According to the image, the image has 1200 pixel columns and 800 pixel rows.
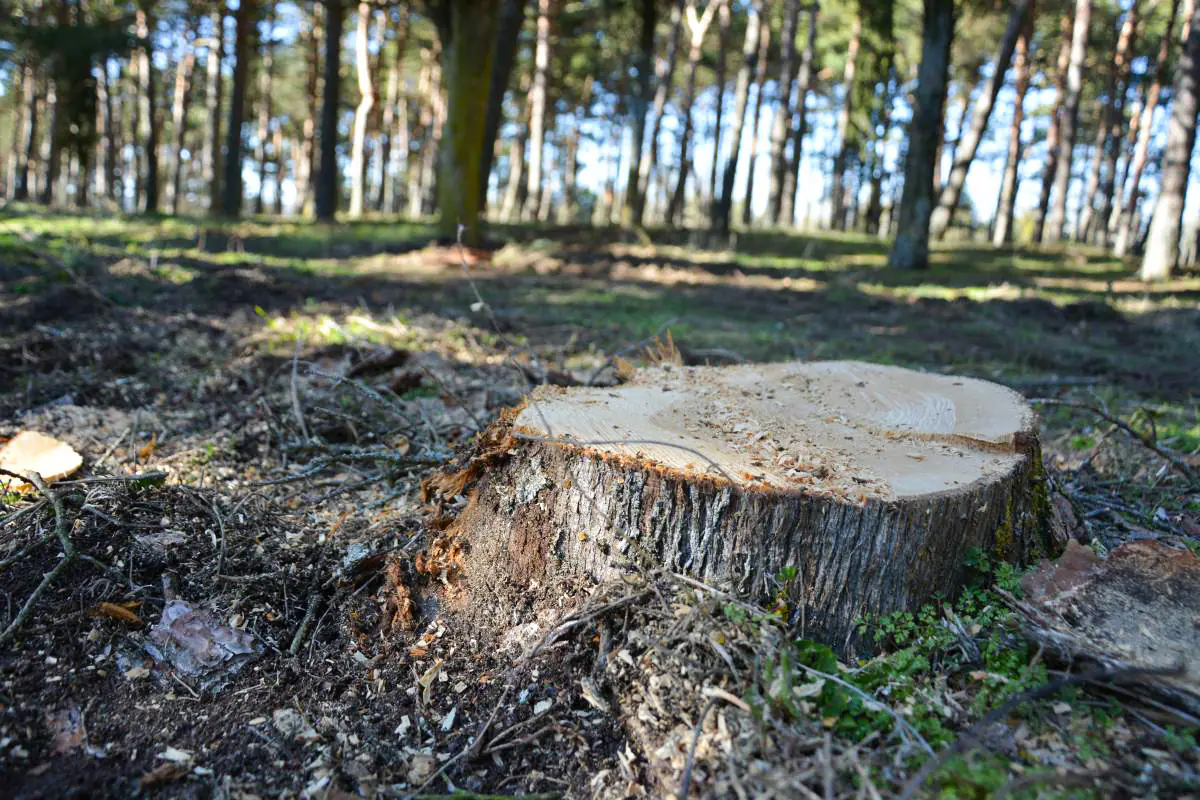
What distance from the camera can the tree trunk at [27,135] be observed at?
21.1m

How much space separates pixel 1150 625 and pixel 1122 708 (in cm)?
30

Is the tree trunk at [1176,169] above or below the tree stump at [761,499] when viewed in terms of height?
above

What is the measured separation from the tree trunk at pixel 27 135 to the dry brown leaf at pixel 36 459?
879 inches

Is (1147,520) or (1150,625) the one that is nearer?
(1150,625)

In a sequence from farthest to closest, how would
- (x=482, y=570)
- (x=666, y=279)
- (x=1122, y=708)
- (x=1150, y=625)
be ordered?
(x=666, y=279), (x=482, y=570), (x=1150, y=625), (x=1122, y=708)

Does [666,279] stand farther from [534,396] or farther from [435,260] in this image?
[534,396]

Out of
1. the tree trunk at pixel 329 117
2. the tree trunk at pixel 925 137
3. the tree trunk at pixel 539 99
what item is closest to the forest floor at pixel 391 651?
the tree trunk at pixel 925 137

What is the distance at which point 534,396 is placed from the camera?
8.27 ft

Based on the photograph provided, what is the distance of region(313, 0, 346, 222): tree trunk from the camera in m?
14.7

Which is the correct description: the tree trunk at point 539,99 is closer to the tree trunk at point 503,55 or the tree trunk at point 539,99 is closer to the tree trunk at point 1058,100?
the tree trunk at point 503,55

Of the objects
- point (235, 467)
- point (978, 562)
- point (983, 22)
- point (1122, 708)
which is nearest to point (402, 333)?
point (235, 467)

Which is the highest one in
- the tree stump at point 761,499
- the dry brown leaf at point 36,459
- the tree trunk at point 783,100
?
the tree trunk at point 783,100

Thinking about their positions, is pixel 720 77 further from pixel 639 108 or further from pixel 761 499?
pixel 761 499

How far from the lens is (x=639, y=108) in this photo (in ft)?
53.4
